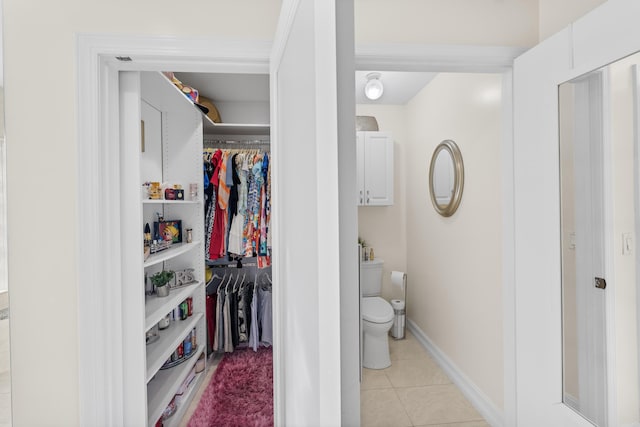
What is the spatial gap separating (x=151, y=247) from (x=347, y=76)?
5.34ft

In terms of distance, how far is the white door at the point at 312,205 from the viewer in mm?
481

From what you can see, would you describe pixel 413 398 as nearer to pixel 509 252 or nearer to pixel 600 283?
pixel 509 252

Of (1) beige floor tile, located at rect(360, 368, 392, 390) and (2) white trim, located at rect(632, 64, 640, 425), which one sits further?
(1) beige floor tile, located at rect(360, 368, 392, 390)

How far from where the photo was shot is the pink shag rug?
176cm

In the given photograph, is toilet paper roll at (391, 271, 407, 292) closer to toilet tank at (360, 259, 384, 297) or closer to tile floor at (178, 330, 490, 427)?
toilet tank at (360, 259, 384, 297)

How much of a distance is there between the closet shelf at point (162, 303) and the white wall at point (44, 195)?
0.35 meters

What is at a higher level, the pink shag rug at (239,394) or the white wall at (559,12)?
the white wall at (559,12)

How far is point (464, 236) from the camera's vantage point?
208 cm

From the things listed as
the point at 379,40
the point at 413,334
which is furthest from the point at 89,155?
the point at 413,334

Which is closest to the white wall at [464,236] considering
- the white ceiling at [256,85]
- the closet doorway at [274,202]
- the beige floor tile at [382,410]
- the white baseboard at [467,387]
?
the white baseboard at [467,387]

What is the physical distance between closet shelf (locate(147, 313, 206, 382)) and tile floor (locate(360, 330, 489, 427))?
1.17 meters

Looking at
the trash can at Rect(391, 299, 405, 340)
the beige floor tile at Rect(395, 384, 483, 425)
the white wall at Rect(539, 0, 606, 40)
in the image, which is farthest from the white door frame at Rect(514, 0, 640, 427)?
the trash can at Rect(391, 299, 405, 340)

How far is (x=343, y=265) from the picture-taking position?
504 millimetres

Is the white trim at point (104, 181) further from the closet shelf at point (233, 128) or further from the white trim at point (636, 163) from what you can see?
the closet shelf at point (233, 128)
